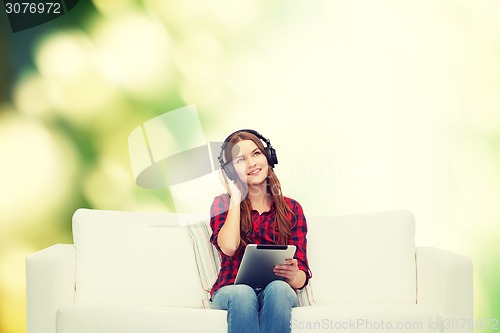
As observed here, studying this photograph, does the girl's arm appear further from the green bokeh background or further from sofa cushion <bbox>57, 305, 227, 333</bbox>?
the green bokeh background

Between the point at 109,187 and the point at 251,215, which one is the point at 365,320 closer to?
the point at 251,215

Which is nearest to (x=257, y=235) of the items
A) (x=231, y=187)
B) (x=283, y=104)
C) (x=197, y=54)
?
(x=231, y=187)

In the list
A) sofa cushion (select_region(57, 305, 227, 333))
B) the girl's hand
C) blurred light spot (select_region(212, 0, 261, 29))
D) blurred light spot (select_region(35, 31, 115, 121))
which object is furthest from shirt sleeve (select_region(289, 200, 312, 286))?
blurred light spot (select_region(35, 31, 115, 121))

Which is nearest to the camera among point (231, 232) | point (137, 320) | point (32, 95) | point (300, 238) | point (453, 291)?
point (137, 320)

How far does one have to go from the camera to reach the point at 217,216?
118 inches

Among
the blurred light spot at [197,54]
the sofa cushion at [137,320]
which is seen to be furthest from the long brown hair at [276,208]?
the blurred light spot at [197,54]

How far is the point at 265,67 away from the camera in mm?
3877

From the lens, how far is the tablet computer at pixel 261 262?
2672mm

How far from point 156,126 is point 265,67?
0.65 meters

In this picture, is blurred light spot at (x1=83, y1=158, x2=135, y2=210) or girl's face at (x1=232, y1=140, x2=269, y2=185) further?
blurred light spot at (x1=83, y1=158, x2=135, y2=210)

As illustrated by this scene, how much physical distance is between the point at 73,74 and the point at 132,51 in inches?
12.9

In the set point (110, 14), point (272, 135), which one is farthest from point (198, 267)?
point (110, 14)

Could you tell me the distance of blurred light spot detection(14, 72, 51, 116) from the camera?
12.5ft

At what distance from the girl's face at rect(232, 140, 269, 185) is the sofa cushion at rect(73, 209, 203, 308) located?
380 mm
